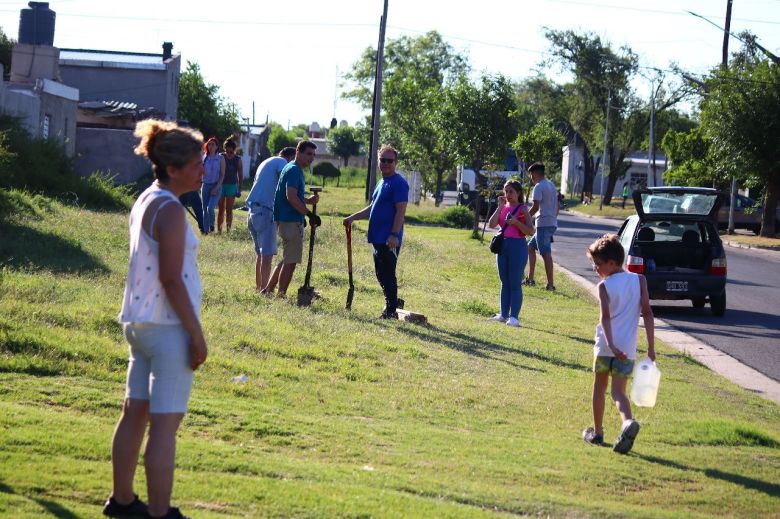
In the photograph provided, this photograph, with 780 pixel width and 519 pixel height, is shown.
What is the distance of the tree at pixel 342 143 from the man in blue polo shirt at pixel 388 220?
9513 centimetres

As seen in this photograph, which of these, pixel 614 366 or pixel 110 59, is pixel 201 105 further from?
pixel 614 366

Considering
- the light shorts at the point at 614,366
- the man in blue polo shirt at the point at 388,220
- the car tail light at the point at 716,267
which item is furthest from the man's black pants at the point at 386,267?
the car tail light at the point at 716,267

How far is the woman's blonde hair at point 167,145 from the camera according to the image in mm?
4758

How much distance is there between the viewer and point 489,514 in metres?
5.57

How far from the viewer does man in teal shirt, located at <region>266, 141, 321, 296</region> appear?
1241 cm

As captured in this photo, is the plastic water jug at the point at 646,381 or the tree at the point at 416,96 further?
the tree at the point at 416,96

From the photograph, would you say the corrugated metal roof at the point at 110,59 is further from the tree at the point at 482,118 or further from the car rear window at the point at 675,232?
the car rear window at the point at 675,232

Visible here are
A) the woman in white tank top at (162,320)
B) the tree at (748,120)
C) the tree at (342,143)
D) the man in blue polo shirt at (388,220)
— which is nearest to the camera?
the woman in white tank top at (162,320)

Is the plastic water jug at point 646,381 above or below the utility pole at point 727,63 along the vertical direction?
below

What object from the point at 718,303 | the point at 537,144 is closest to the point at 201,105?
the point at 537,144

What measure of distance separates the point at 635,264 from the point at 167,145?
478 inches

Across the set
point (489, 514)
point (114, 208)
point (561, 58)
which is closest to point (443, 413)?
point (489, 514)

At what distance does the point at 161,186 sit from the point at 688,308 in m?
14.5

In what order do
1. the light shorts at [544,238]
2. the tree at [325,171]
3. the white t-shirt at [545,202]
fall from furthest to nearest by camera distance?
the tree at [325,171]
the light shorts at [544,238]
the white t-shirt at [545,202]
